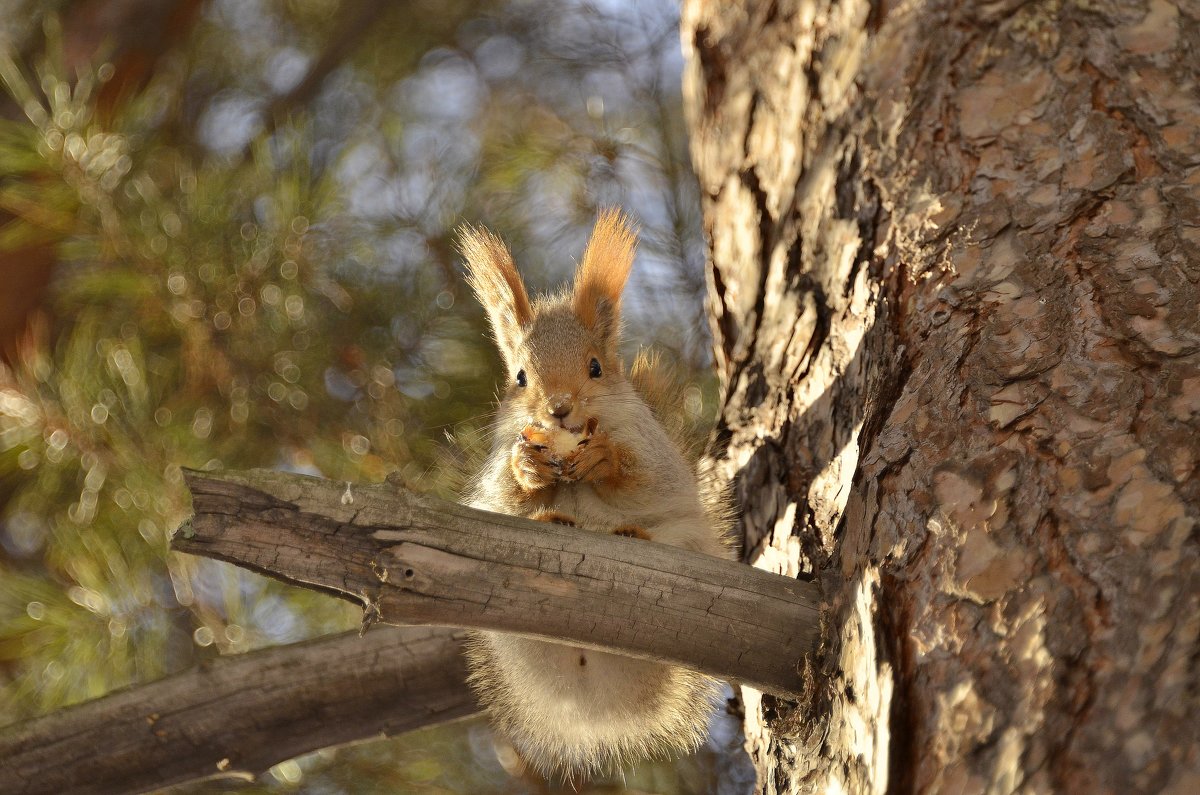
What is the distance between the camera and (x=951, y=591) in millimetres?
A: 1086

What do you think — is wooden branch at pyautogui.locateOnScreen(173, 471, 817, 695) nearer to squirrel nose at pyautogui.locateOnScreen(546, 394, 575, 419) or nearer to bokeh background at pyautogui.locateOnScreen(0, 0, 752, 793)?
squirrel nose at pyautogui.locateOnScreen(546, 394, 575, 419)

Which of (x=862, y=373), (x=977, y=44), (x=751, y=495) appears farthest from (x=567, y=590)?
(x=977, y=44)

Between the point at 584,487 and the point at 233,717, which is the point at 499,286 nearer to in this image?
the point at 584,487

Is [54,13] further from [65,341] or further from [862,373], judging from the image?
[862,373]

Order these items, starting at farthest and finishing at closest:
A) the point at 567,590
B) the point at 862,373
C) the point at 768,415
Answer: the point at 768,415 → the point at 862,373 → the point at 567,590

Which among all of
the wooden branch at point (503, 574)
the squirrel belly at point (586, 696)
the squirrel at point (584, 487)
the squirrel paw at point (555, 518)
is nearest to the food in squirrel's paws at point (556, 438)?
the squirrel at point (584, 487)

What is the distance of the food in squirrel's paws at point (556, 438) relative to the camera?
161 cm

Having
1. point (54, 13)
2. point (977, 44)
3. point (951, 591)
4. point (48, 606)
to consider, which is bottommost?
point (951, 591)

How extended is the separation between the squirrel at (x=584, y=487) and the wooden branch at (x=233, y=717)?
119 mm

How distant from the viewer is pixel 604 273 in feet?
6.12

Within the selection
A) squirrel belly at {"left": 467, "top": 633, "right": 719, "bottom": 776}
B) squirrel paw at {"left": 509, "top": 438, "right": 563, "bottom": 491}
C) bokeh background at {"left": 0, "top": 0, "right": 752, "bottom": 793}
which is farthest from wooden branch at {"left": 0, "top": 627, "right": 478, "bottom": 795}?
bokeh background at {"left": 0, "top": 0, "right": 752, "bottom": 793}

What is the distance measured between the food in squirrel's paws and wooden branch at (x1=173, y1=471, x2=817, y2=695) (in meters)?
0.37

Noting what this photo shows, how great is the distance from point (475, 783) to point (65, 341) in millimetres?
1312

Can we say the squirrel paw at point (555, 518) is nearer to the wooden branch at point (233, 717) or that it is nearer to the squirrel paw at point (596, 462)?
the squirrel paw at point (596, 462)
